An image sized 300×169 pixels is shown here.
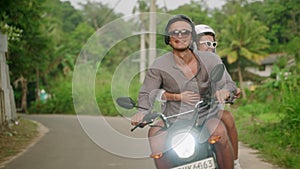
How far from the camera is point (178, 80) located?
11.5 feet

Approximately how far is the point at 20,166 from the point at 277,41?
35.0 meters

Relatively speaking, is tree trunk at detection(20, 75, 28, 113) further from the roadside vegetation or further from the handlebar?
the handlebar

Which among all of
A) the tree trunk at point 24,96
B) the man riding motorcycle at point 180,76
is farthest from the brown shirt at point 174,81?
the tree trunk at point 24,96

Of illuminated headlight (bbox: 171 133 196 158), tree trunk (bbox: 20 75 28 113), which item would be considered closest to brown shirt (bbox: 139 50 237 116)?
illuminated headlight (bbox: 171 133 196 158)

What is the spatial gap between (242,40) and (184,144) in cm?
3061

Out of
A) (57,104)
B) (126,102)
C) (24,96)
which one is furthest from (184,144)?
(24,96)

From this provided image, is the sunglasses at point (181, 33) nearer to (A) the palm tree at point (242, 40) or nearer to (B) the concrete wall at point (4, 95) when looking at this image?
(B) the concrete wall at point (4, 95)

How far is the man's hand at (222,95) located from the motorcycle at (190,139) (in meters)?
0.05

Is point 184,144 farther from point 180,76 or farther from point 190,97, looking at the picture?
point 180,76

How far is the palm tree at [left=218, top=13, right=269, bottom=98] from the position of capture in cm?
3253

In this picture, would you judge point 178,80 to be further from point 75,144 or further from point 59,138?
point 59,138

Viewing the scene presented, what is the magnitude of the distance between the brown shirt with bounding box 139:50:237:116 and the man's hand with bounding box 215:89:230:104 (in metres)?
0.14

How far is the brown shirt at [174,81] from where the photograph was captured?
3475 mm

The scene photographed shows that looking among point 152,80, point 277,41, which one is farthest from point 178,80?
point 277,41
